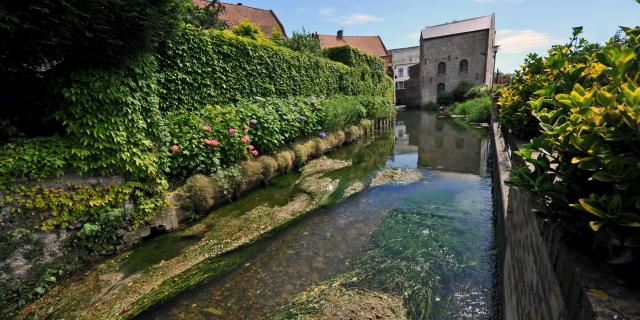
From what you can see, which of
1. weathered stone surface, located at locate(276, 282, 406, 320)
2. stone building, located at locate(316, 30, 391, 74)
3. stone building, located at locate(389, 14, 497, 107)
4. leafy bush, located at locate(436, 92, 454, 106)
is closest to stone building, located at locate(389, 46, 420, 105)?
stone building, located at locate(389, 14, 497, 107)

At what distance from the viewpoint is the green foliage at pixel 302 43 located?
1565 cm

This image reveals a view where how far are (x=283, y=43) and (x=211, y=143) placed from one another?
36.8 ft

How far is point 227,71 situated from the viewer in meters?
8.46

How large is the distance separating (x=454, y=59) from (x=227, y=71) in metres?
34.5

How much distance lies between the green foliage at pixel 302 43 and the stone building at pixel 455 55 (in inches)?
975

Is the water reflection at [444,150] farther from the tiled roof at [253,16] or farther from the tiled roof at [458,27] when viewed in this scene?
the tiled roof at [458,27]

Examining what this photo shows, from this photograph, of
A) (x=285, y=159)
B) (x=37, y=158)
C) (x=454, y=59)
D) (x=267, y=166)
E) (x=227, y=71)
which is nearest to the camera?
(x=37, y=158)

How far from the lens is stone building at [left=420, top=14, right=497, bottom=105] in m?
33.8

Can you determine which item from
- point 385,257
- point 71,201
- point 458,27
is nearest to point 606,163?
point 385,257

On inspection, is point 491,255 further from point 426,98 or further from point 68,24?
point 426,98

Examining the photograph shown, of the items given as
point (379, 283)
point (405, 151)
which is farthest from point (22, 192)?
point (405, 151)

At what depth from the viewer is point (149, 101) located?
5.48 meters

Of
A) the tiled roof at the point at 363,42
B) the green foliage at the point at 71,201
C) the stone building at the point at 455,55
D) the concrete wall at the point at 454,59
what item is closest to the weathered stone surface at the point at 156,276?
the green foliage at the point at 71,201

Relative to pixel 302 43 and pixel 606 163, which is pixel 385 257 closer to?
pixel 606 163
